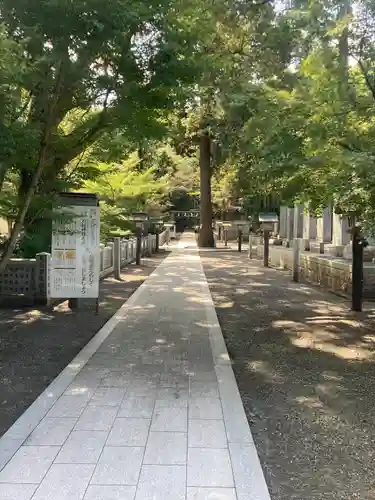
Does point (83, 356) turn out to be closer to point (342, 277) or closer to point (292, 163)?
point (292, 163)

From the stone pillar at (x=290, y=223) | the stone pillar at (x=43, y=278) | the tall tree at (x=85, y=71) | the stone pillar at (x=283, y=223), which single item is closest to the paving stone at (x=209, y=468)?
the tall tree at (x=85, y=71)

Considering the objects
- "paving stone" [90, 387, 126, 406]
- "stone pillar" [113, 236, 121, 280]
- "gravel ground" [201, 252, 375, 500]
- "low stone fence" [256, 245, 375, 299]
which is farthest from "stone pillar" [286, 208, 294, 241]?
"paving stone" [90, 387, 126, 406]

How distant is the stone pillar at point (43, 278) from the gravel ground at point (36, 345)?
36 centimetres

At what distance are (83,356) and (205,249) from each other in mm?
25503

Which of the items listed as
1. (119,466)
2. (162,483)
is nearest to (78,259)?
(119,466)

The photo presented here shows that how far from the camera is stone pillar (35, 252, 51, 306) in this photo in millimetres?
10508

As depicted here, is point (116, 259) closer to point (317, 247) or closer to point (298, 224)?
point (317, 247)

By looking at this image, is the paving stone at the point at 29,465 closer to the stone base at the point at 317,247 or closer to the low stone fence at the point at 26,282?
the low stone fence at the point at 26,282

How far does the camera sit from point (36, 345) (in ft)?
24.5

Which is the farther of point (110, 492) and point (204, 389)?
point (204, 389)

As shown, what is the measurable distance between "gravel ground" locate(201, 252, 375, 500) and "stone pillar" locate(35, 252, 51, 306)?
356cm

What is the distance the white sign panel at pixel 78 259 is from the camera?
8992 mm

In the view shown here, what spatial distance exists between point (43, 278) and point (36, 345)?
10.9 ft

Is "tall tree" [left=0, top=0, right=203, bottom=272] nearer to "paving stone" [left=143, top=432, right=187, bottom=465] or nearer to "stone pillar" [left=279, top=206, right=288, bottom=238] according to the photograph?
"paving stone" [left=143, top=432, right=187, bottom=465]
